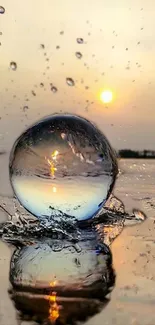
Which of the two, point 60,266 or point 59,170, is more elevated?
point 60,266

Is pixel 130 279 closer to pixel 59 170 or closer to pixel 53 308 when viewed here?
pixel 53 308

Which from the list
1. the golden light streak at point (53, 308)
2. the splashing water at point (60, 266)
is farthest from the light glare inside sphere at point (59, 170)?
the golden light streak at point (53, 308)

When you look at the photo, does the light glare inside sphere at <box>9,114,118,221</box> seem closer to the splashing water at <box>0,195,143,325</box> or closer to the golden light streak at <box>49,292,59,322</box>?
the splashing water at <box>0,195,143,325</box>

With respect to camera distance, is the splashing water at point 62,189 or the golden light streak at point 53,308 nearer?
the golden light streak at point 53,308

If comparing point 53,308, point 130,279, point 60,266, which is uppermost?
point 53,308

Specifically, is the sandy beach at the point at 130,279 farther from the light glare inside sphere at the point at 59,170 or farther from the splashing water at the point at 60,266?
the light glare inside sphere at the point at 59,170

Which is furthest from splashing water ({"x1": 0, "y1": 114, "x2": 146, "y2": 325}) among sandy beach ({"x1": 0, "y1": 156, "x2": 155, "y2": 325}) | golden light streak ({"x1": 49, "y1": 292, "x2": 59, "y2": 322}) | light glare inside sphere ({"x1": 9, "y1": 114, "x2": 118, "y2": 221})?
golden light streak ({"x1": 49, "y1": 292, "x2": 59, "y2": 322})

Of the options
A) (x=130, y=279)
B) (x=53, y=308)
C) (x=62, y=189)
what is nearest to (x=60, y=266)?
(x=130, y=279)

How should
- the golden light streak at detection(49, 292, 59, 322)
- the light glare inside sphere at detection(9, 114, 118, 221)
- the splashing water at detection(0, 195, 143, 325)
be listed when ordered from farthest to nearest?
1. the light glare inside sphere at detection(9, 114, 118, 221)
2. the splashing water at detection(0, 195, 143, 325)
3. the golden light streak at detection(49, 292, 59, 322)
